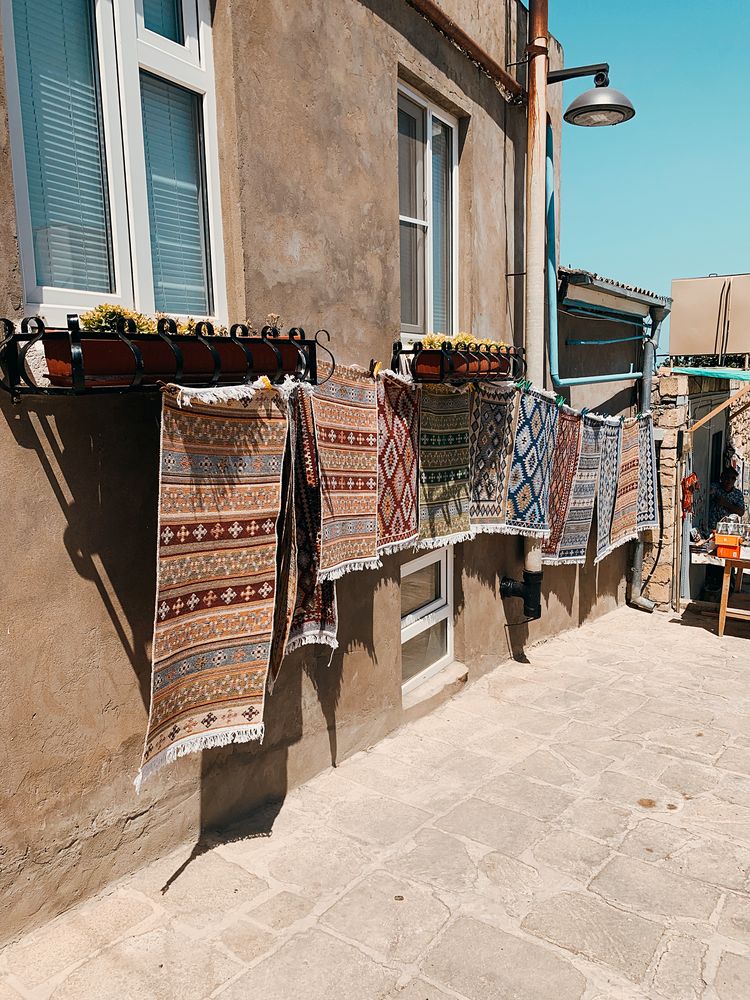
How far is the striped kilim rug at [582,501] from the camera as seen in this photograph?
289 inches

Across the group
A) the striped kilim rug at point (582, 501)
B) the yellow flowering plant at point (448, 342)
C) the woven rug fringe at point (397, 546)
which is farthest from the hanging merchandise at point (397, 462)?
the striped kilim rug at point (582, 501)

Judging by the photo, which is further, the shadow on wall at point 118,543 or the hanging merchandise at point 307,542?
the hanging merchandise at point 307,542

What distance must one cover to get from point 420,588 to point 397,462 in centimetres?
148

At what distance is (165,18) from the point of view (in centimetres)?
334

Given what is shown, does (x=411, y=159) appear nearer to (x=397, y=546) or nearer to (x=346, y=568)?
(x=397, y=546)

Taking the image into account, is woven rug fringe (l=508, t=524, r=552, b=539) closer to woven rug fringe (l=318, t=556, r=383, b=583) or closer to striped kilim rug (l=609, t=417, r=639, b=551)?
woven rug fringe (l=318, t=556, r=383, b=583)

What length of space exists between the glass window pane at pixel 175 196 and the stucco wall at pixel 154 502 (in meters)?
0.15

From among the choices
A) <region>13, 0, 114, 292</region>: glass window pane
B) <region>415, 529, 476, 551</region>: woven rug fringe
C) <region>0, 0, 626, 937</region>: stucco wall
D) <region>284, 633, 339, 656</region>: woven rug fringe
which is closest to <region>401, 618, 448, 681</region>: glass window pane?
<region>0, 0, 626, 937</region>: stucco wall

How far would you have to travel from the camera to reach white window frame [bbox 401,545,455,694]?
5.57m

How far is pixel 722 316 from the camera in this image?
13.0 meters

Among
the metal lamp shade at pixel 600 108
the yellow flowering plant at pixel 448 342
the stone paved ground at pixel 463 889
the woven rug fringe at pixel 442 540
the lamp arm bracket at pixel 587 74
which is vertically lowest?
the stone paved ground at pixel 463 889

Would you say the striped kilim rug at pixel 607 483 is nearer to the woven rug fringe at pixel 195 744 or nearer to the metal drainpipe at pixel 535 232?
the metal drainpipe at pixel 535 232

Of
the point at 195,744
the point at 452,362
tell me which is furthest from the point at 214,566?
the point at 452,362

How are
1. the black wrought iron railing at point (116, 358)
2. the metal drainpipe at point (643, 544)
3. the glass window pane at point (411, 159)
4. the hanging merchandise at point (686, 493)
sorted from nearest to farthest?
1. the black wrought iron railing at point (116, 358)
2. the glass window pane at point (411, 159)
3. the metal drainpipe at point (643, 544)
4. the hanging merchandise at point (686, 493)
